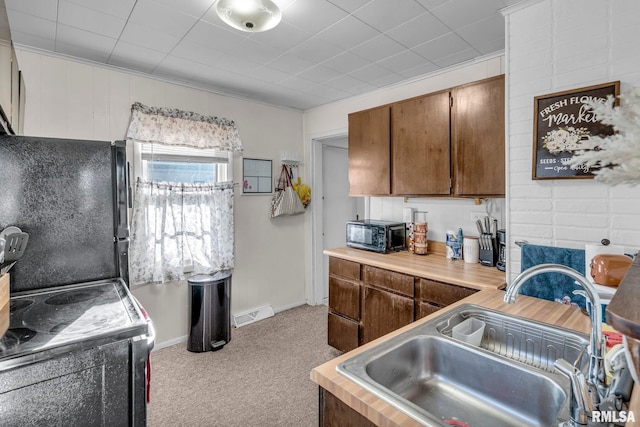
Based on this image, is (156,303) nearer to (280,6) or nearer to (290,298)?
(290,298)

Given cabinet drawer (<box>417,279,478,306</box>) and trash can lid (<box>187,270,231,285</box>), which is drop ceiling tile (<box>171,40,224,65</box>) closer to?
trash can lid (<box>187,270,231,285</box>)

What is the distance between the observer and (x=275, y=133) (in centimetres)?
383

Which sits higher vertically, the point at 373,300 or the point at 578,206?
the point at 578,206

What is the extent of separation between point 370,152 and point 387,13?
1.21 metres

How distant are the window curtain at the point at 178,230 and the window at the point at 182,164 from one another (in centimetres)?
11

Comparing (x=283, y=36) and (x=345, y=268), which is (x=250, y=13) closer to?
(x=283, y=36)

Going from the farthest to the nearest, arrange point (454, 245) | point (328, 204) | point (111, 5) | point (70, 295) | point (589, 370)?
point (328, 204) < point (454, 245) < point (111, 5) < point (70, 295) < point (589, 370)

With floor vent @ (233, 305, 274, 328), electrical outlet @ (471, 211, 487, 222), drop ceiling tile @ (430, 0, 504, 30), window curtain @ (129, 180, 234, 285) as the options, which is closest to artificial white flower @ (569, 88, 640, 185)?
drop ceiling tile @ (430, 0, 504, 30)

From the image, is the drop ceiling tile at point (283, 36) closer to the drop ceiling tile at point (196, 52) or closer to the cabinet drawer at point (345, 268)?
the drop ceiling tile at point (196, 52)

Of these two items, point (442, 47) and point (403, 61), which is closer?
point (442, 47)

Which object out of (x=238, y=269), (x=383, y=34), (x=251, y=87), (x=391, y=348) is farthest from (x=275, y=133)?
(x=391, y=348)

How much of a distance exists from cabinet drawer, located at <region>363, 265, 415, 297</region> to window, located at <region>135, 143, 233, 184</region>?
1777 mm

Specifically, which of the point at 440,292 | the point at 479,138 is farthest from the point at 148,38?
the point at 440,292

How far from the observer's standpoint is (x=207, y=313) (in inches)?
117
